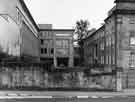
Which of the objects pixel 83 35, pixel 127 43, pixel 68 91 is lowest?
pixel 68 91

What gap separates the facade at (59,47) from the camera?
214 feet

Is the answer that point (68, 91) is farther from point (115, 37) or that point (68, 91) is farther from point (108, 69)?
point (115, 37)

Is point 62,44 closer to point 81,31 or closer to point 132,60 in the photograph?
point 81,31

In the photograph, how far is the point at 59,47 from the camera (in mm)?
66188

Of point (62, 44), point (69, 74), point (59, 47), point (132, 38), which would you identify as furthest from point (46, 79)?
point (59, 47)

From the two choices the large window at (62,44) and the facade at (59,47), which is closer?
the facade at (59,47)

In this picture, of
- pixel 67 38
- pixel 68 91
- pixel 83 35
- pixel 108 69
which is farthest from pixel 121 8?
pixel 83 35

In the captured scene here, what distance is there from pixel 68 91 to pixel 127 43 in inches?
555

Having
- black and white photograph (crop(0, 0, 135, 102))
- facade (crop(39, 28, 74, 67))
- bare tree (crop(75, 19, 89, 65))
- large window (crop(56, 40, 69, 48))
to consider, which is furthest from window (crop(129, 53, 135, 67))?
bare tree (crop(75, 19, 89, 65))

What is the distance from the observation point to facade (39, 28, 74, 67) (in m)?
65.2

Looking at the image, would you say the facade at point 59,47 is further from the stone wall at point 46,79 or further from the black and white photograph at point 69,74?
the stone wall at point 46,79

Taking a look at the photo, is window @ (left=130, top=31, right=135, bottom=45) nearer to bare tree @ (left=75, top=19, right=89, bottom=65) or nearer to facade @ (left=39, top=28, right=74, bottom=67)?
facade @ (left=39, top=28, right=74, bottom=67)

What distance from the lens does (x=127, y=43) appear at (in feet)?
94.9

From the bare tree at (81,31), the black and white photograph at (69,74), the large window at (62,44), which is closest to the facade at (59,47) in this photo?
the large window at (62,44)
